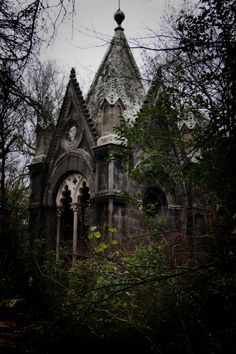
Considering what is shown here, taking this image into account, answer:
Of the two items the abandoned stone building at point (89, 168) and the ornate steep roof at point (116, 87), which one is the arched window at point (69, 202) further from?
the ornate steep roof at point (116, 87)

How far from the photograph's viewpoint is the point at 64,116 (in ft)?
43.5

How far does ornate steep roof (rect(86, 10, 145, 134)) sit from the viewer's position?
12.3 metres

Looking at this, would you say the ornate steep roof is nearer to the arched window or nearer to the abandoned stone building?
the abandoned stone building

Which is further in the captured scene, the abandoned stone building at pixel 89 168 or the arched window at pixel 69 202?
the arched window at pixel 69 202

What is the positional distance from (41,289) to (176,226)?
156 inches

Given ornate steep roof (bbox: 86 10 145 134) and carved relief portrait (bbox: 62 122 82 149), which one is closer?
ornate steep roof (bbox: 86 10 145 134)

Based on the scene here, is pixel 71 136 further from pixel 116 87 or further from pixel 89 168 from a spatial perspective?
pixel 116 87

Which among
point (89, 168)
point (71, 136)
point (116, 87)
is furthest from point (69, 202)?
point (116, 87)

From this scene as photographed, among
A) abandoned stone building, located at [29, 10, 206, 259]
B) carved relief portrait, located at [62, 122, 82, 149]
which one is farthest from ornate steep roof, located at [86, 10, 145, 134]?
carved relief portrait, located at [62, 122, 82, 149]

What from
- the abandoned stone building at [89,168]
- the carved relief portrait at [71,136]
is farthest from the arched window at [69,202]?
the carved relief portrait at [71,136]

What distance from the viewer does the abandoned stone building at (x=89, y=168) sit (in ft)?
36.5

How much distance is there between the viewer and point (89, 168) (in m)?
11.9

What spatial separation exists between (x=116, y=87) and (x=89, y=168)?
2.64 metres

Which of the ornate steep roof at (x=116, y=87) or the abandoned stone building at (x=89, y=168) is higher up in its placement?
the ornate steep roof at (x=116, y=87)
